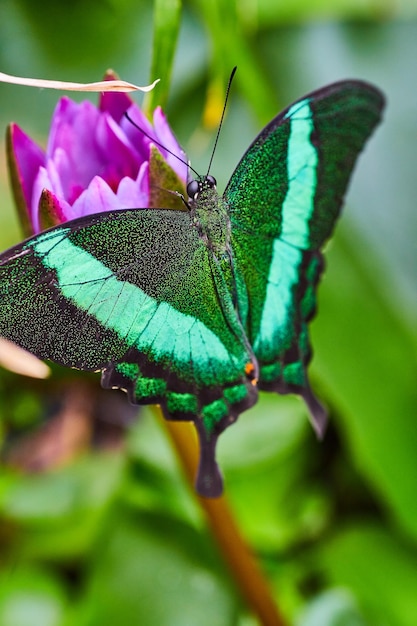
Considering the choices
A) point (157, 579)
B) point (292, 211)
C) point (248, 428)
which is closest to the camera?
point (292, 211)

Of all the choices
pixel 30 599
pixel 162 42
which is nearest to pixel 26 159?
pixel 162 42

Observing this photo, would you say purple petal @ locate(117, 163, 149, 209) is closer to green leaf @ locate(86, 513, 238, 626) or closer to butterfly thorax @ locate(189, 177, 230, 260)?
butterfly thorax @ locate(189, 177, 230, 260)

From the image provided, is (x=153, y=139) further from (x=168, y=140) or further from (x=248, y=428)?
(x=248, y=428)

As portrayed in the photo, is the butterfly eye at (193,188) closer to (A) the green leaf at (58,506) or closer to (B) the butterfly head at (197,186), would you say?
(B) the butterfly head at (197,186)

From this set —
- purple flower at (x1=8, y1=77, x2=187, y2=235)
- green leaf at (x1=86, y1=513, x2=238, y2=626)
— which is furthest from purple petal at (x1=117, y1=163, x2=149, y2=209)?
green leaf at (x1=86, y1=513, x2=238, y2=626)

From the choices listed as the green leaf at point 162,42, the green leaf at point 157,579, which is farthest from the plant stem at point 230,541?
the green leaf at point 162,42

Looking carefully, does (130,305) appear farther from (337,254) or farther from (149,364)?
(337,254)

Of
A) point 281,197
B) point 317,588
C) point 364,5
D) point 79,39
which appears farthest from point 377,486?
point 79,39
